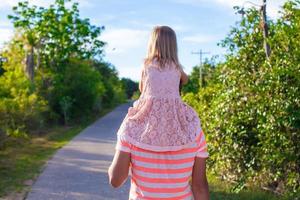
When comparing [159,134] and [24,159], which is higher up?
[159,134]

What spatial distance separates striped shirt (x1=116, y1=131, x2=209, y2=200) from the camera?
2879 mm

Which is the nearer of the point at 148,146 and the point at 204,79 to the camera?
the point at 148,146

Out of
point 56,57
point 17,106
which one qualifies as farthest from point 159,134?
point 56,57

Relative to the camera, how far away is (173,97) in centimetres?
289

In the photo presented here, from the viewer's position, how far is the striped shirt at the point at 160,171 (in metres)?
2.88

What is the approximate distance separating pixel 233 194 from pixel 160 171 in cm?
578

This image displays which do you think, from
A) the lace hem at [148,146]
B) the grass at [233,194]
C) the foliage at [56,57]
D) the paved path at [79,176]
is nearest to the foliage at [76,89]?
the foliage at [56,57]

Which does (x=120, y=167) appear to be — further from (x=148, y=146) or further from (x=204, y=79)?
(x=204, y=79)

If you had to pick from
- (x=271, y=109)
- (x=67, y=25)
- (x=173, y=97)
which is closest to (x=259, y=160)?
(x=271, y=109)

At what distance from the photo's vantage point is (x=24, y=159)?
13250mm

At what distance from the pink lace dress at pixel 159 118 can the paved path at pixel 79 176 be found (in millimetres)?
5769

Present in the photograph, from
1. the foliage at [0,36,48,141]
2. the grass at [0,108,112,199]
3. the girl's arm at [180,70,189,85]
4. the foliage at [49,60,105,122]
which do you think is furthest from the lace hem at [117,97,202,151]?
the foliage at [49,60,105,122]

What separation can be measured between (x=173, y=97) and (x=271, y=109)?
463cm

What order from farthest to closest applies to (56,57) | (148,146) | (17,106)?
(56,57), (17,106), (148,146)
